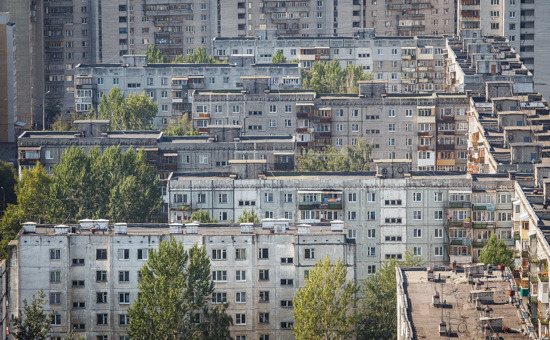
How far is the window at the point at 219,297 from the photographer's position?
136m

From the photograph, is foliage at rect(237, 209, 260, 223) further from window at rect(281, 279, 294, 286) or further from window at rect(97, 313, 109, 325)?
window at rect(97, 313, 109, 325)

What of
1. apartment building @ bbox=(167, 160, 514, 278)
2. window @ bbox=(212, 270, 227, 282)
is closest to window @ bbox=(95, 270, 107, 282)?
window @ bbox=(212, 270, 227, 282)

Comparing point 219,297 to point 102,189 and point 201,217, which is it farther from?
point 102,189

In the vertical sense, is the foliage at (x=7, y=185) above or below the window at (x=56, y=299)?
above

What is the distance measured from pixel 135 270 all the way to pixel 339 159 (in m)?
59.7

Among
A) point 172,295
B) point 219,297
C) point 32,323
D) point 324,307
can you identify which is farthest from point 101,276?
point 324,307

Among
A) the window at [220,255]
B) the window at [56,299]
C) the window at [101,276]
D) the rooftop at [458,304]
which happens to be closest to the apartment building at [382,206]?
the window at [220,255]

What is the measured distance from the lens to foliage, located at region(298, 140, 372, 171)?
191 metres

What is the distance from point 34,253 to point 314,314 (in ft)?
77.3

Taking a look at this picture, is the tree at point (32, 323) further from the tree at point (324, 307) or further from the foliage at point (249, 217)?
the foliage at point (249, 217)

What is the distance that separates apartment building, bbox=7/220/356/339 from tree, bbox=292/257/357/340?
176 inches

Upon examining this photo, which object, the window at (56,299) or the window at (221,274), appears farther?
the window at (221,274)

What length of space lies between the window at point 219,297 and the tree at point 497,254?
2331cm

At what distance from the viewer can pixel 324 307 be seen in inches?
5054
